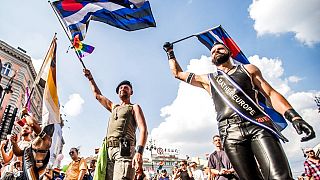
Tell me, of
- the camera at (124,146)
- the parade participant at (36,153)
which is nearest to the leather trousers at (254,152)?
the camera at (124,146)

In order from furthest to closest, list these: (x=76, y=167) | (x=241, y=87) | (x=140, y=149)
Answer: (x=76, y=167) → (x=140, y=149) → (x=241, y=87)

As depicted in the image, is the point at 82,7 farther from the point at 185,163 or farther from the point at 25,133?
the point at 185,163

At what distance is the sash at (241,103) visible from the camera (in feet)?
8.13

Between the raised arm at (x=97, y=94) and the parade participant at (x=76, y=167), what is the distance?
4.40m

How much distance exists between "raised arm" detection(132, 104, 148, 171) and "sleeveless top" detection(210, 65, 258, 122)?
1.17 m

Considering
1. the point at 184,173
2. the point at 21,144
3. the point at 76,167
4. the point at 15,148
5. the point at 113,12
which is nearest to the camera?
the point at 15,148

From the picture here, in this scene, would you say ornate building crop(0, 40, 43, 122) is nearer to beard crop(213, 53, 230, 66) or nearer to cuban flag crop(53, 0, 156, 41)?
cuban flag crop(53, 0, 156, 41)

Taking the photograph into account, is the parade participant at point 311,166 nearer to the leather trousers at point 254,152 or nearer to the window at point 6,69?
the leather trousers at point 254,152

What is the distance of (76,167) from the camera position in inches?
331

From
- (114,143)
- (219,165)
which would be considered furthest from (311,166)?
(114,143)

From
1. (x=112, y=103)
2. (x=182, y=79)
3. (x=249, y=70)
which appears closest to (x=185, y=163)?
(x=112, y=103)

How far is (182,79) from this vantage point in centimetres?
356

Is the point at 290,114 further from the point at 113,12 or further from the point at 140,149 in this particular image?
the point at 113,12

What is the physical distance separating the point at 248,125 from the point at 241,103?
0.27 m
